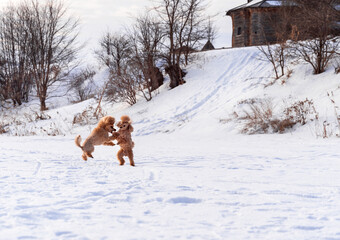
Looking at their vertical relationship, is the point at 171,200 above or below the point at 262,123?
below

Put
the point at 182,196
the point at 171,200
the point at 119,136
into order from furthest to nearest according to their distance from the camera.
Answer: the point at 119,136 → the point at 182,196 → the point at 171,200

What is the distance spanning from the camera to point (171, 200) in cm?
341

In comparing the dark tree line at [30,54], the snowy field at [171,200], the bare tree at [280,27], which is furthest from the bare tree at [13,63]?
the snowy field at [171,200]

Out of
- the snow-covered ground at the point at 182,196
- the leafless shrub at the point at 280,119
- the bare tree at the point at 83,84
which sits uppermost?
the bare tree at the point at 83,84

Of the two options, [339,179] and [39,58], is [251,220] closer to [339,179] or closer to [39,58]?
[339,179]

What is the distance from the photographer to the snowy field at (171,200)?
253 cm

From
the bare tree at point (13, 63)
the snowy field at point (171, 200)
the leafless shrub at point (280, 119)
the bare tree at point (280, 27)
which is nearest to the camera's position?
the snowy field at point (171, 200)

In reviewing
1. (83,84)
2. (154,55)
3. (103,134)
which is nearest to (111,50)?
(83,84)

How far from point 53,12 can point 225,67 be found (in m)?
15.0

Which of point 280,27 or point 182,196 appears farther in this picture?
point 280,27

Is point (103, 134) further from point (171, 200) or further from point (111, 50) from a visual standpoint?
point (111, 50)

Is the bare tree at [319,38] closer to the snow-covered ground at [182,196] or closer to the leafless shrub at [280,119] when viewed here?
the leafless shrub at [280,119]

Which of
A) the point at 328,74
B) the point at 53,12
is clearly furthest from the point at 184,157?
the point at 53,12

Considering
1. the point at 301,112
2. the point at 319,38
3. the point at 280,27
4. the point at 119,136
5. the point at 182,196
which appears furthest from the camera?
the point at 280,27
